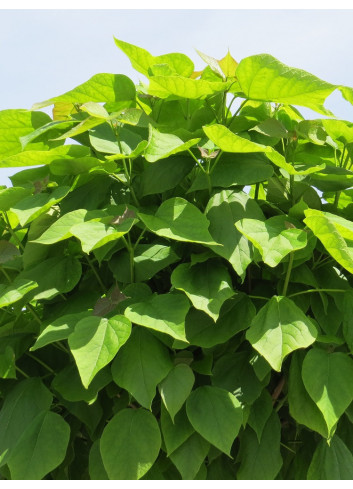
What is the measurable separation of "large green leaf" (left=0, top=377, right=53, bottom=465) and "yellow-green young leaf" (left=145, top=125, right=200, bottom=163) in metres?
0.53

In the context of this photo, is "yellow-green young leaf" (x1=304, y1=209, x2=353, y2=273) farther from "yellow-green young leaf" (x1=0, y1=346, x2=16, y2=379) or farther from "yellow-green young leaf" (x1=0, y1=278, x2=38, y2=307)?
"yellow-green young leaf" (x1=0, y1=346, x2=16, y2=379)

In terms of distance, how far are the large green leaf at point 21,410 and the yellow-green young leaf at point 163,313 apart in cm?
31

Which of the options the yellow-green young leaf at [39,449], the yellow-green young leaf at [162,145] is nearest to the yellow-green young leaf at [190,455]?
the yellow-green young leaf at [39,449]

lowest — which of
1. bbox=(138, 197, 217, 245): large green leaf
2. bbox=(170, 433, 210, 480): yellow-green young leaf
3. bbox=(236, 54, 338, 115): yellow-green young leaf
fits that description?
bbox=(170, 433, 210, 480): yellow-green young leaf

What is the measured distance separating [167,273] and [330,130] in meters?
0.47

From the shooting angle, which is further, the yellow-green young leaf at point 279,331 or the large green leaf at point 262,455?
the large green leaf at point 262,455

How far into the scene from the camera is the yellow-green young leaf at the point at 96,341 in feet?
3.31

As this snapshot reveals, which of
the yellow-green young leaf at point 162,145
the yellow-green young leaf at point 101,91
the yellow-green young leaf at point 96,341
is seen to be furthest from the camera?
the yellow-green young leaf at point 101,91

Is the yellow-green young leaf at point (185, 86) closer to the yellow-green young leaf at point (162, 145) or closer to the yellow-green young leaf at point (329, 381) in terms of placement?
the yellow-green young leaf at point (162, 145)

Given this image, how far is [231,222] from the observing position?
117 cm

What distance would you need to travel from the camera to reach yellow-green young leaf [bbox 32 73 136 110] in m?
1.33

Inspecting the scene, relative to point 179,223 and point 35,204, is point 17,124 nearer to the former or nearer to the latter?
point 35,204

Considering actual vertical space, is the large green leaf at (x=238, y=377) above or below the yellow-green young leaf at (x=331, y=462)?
above

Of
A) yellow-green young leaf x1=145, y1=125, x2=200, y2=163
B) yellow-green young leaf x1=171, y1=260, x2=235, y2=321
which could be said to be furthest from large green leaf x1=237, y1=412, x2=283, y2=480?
yellow-green young leaf x1=145, y1=125, x2=200, y2=163
